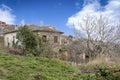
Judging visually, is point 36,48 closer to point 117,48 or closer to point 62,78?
point 117,48

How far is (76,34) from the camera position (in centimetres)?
2616

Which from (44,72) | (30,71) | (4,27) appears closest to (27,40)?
(44,72)

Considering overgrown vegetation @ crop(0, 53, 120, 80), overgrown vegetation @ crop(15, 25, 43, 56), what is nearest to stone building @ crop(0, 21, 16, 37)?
overgrown vegetation @ crop(15, 25, 43, 56)

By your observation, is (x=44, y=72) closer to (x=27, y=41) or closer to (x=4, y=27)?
(x=27, y=41)

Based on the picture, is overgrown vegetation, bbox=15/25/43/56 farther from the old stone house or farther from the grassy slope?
the grassy slope

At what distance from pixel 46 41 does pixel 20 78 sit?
2092 centimetres

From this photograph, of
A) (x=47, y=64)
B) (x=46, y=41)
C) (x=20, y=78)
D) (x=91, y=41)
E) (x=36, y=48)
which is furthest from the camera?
(x=46, y=41)

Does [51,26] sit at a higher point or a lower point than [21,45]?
higher

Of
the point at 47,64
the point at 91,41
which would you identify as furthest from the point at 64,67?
the point at 91,41

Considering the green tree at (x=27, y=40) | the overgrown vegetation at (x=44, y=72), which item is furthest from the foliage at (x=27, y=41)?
the overgrown vegetation at (x=44, y=72)

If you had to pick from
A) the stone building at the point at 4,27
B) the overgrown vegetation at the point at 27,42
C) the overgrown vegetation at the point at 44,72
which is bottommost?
the overgrown vegetation at the point at 44,72

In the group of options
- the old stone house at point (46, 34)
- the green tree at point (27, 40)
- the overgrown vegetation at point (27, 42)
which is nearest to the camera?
the overgrown vegetation at point (27, 42)

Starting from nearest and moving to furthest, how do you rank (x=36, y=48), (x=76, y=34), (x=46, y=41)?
(x=36, y=48) < (x=76, y=34) < (x=46, y=41)

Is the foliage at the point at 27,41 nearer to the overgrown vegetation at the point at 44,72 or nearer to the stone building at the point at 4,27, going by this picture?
the overgrown vegetation at the point at 44,72
